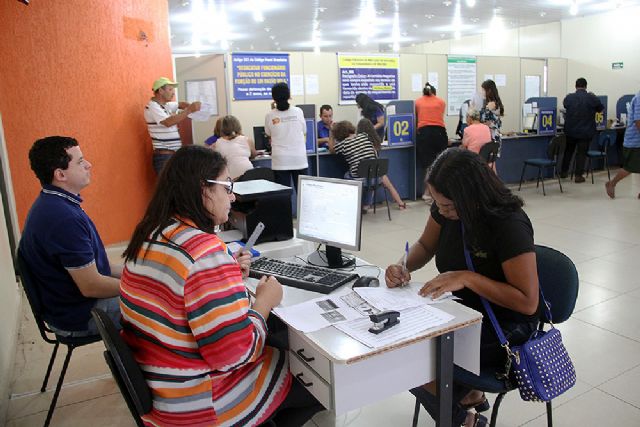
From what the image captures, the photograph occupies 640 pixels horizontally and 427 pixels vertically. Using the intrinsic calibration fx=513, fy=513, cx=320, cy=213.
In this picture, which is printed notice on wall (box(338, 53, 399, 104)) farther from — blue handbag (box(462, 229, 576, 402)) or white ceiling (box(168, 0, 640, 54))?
blue handbag (box(462, 229, 576, 402))

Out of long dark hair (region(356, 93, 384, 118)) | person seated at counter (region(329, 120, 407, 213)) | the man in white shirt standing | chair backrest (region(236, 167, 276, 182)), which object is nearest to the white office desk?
chair backrest (region(236, 167, 276, 182))

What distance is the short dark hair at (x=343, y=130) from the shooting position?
605 cm

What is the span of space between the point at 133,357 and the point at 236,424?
1.14 ft

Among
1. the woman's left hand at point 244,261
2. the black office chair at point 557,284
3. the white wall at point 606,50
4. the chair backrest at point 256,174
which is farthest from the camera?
the white wall at point 606,50

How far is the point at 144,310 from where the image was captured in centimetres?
138

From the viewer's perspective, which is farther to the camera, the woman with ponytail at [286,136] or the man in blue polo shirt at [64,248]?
the woman with ponytail at [286,136]

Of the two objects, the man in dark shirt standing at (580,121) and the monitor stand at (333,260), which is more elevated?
the man in dark shirt standing at (580,121)

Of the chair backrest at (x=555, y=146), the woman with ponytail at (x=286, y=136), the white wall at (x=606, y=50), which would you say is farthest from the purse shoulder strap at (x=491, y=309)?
the white wall at (x=606, y=50)

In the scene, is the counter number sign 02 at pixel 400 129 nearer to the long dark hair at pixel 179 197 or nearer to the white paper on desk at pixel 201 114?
the white paper on desk at pixel 201 114

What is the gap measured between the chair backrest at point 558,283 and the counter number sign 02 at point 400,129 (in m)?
4.82

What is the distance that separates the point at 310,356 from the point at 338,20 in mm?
10278

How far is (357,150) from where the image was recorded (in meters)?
5.85

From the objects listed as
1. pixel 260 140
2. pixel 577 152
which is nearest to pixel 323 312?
pixel 260 140

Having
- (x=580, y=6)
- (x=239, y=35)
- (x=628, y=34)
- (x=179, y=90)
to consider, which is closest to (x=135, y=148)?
(x=179, y=90)
